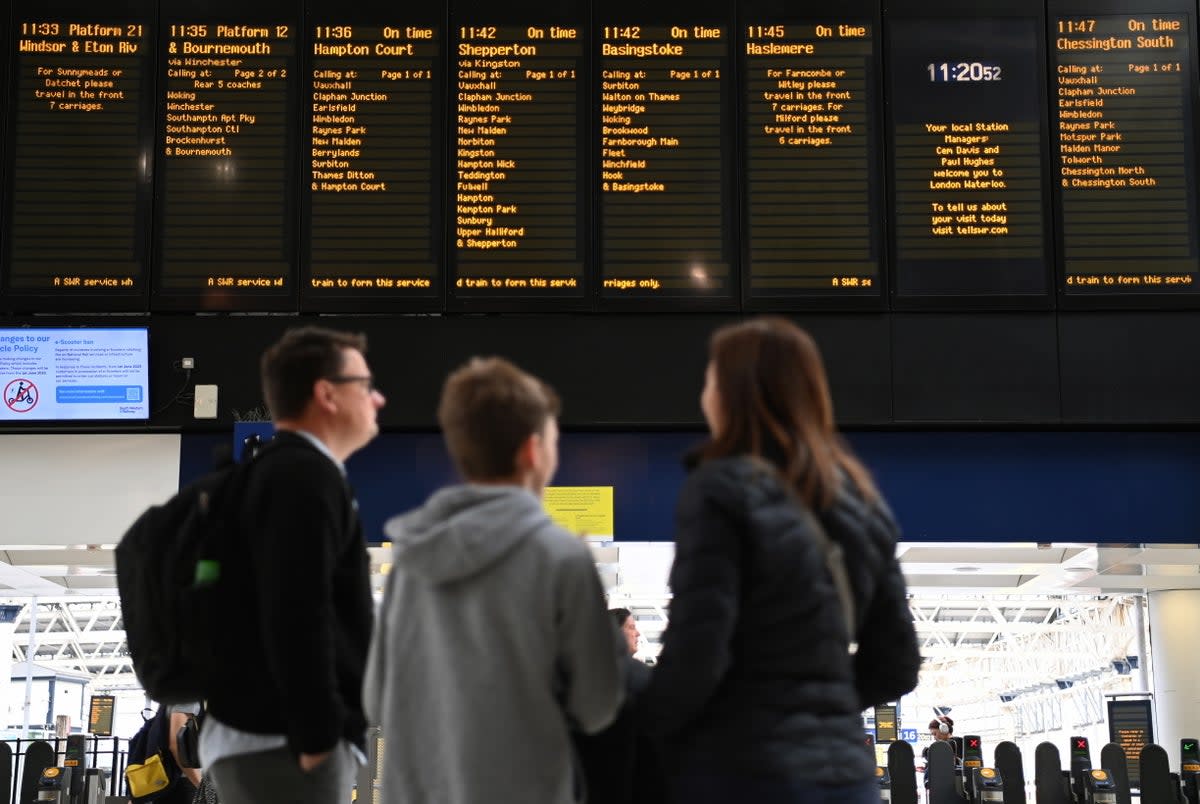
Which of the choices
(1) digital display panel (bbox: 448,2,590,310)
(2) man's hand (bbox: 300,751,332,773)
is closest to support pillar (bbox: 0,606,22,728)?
(1) digital display panel (bbox: 448,2,590,310)

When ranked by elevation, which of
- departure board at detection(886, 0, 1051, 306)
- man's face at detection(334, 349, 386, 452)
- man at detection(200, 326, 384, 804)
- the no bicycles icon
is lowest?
man at detection(200, 326, 384, 804)

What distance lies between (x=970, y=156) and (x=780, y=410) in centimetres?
433

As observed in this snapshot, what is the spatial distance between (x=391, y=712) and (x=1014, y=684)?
96.0ft

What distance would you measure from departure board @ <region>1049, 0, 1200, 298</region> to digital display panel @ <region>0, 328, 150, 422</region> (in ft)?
14.5

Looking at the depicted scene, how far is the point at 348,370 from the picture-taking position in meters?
2.62

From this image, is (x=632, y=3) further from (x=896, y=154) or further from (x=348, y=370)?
(x=348, y=370)

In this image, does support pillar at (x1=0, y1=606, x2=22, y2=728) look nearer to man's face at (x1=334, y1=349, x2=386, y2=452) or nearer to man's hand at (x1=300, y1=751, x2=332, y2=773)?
man's face at (x1=334, y1=349, x2=386, y2=452)

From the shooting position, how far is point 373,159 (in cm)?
607

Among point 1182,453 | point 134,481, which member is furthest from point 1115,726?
point 134,481

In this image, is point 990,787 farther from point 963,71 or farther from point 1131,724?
point 963,71

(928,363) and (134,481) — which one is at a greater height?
(928,363)

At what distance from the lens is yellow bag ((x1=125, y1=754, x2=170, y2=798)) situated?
5.45m

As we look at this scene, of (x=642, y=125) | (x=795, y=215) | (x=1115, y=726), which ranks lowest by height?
(x=1115, y=726)

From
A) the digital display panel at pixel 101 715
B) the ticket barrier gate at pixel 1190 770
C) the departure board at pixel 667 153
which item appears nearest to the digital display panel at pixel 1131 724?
the ticket barrier gate at pixel 1190 770
